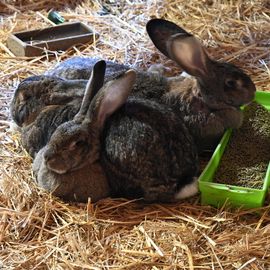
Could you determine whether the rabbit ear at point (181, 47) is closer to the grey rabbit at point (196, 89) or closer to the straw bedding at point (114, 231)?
the grey rabbit at point (196, 89)

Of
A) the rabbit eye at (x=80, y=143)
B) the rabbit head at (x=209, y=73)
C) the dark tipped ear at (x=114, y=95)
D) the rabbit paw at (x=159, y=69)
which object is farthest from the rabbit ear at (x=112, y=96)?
the rabbit paw at (x=159, y=69)

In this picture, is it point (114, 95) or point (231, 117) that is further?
point (231, 117)

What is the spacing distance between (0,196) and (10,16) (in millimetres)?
2749

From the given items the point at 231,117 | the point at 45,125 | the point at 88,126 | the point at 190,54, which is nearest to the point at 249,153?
the point at 231,117

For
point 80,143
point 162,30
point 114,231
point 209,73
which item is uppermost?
point 162,30

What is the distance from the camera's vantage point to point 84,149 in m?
2.95

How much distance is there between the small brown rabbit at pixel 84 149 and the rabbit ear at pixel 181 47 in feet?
1.24

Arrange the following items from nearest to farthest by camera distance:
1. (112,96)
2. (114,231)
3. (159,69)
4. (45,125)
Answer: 1. (114,231)
2. (112,96)
3. (45,125)
4. (159,69)

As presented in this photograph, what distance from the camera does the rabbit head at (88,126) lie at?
2910 millimetres

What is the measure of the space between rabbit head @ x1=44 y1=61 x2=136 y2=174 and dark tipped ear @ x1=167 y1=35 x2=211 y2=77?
373 mm

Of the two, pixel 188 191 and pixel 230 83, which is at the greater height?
pixel 230 83

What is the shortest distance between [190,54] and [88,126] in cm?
70

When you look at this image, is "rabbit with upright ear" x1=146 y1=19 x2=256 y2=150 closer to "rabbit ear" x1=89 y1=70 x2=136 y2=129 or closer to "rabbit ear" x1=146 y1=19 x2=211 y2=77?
"rabbit ear" x1=146 y1=19 x2=211 y2=77

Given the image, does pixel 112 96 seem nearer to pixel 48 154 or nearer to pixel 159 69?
pixel 48 154
